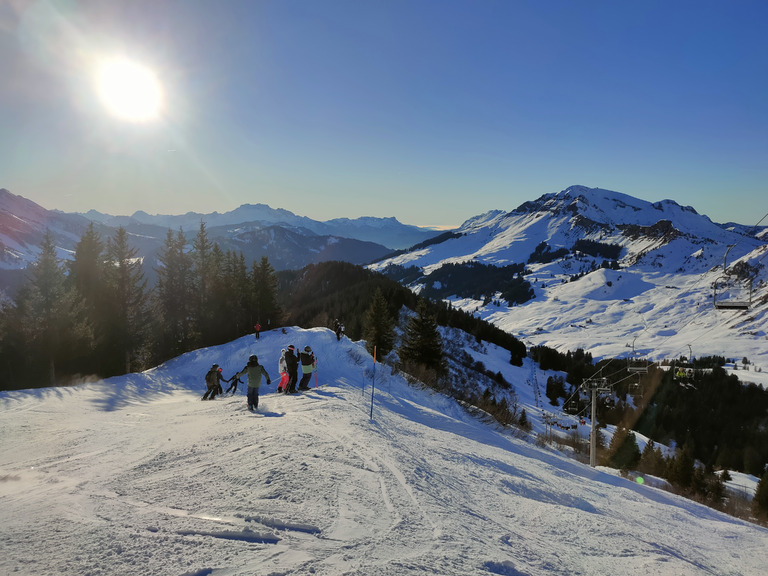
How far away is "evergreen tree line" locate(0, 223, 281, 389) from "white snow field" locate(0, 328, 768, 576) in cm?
1856

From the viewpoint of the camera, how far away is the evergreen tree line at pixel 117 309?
93.0 ft

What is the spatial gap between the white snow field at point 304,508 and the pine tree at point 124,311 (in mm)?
23174

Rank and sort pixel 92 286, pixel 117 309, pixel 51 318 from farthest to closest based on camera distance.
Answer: pixel 92 286
pixel 117 309
pixel 51 318

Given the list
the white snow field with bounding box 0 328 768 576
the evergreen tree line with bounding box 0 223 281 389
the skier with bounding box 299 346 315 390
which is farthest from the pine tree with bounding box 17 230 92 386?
the skier with bounding box 299 346 315 390

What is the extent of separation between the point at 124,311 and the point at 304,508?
119 feet

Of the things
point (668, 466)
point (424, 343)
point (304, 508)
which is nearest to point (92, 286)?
point (424, 343)

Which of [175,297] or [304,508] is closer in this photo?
[304,508]

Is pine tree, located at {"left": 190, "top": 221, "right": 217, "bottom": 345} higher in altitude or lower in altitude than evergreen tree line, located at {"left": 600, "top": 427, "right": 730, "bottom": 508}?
higher

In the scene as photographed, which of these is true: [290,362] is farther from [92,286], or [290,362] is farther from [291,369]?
[92,286]

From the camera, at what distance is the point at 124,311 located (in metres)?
34.9

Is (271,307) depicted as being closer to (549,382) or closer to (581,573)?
(581,573)

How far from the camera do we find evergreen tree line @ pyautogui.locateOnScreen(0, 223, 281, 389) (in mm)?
28344

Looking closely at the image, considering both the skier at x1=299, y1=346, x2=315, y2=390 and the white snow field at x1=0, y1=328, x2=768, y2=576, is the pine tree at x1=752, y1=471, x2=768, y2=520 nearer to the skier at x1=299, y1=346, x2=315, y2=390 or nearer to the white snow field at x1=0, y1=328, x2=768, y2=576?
the white snow field at x1=0, y1=328, x2=768, y2=576

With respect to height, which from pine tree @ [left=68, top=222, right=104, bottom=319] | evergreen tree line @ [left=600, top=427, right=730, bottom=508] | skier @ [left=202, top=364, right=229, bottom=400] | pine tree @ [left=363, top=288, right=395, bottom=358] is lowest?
evergreen tree line @ [left=600, top=427, right=730, bottom=508]
